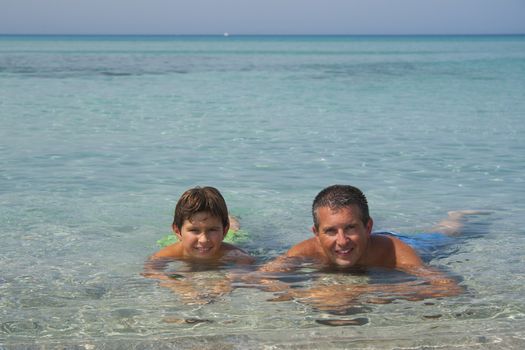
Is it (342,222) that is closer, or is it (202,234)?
(342,222)

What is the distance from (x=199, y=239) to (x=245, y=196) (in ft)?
9.70

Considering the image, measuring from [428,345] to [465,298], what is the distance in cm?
105

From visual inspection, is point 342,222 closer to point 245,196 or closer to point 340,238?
point 340,238

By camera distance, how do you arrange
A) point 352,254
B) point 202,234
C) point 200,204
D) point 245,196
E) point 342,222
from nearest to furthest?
point 342,222, point 352,254, point 200,204, point 202,234, point 245,196

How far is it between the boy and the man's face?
0.66 m

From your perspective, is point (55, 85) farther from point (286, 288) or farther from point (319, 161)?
point (286, 288)

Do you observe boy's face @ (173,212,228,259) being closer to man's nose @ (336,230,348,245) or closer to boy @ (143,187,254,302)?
boy @ (143,187,254,302)

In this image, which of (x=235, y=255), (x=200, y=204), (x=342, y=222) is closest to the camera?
(x=342, y=222)

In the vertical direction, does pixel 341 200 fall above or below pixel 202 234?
above

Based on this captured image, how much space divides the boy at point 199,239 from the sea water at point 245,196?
0.46 ft

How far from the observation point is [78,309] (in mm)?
4281

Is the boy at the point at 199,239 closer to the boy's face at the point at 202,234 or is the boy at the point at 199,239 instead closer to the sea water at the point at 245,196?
the boy's face at the point at 202,234

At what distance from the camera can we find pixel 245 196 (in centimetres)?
792

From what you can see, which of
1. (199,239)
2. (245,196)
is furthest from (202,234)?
(245,196)
